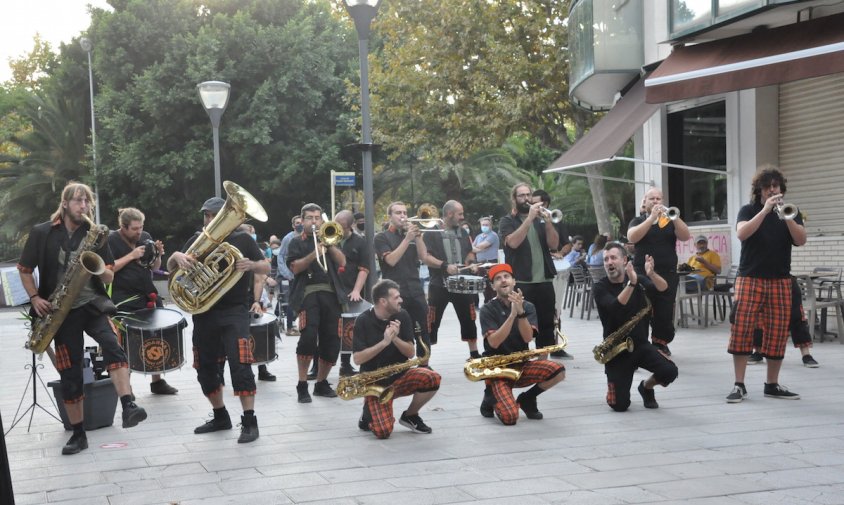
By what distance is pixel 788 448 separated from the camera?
599cm

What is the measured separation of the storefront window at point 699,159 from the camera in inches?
610

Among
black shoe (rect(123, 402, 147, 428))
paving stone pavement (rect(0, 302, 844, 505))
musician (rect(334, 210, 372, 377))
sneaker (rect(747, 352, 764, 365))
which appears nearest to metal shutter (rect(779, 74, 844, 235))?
sneaker (rect(747, 352, 764, 365))

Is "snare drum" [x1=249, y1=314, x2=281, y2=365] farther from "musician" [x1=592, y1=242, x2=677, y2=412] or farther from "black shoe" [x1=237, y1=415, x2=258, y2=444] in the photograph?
"musician" [x1=592, y1=242, x2=677, y2=412]

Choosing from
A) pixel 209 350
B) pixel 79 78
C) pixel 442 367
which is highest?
pixel 79 78

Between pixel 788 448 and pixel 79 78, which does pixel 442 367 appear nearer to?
pixel 788 448

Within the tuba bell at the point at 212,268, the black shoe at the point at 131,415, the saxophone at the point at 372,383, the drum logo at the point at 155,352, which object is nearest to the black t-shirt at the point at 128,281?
the drum logo at the point at 155,352

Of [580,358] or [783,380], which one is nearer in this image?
[783,380]

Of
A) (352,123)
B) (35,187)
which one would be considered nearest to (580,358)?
(352,123)

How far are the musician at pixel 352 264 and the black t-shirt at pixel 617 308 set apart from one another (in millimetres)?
2276

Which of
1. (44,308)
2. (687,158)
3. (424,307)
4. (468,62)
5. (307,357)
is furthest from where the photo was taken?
(468,62)

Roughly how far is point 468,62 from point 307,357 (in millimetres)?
15811

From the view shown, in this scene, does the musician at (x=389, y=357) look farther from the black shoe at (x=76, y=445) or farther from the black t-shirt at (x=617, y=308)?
the black shoe at (x=76, y=445)

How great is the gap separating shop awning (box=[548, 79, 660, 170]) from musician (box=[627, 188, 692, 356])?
14.0 ft

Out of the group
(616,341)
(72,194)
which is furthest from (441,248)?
(72,194)
